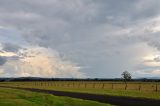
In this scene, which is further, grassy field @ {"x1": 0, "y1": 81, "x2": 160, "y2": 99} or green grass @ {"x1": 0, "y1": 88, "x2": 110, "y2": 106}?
grassy field @ {"x1": 0, "y1": 81, "x2": 160, "y2": 99}

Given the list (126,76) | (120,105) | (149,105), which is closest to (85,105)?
(120,105)

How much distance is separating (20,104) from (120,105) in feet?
32.5

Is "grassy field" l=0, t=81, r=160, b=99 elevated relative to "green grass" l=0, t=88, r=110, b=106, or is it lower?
elevated

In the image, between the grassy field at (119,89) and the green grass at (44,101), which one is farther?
the grassy field at (119,89)

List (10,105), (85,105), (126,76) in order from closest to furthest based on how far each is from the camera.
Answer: (10,105) < (85,105) < (126,76)

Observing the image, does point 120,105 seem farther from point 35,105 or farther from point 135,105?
point 35,105

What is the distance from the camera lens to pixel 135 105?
3219cm

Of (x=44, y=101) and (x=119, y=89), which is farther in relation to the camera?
(x=119, y=89)

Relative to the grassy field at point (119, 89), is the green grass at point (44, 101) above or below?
below

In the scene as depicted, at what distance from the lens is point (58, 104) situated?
35344mm

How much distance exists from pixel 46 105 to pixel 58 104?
1487 millimetres

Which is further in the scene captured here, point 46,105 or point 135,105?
point 46,105

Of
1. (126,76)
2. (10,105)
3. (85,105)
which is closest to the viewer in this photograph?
(10,105)

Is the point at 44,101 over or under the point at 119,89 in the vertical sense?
under
